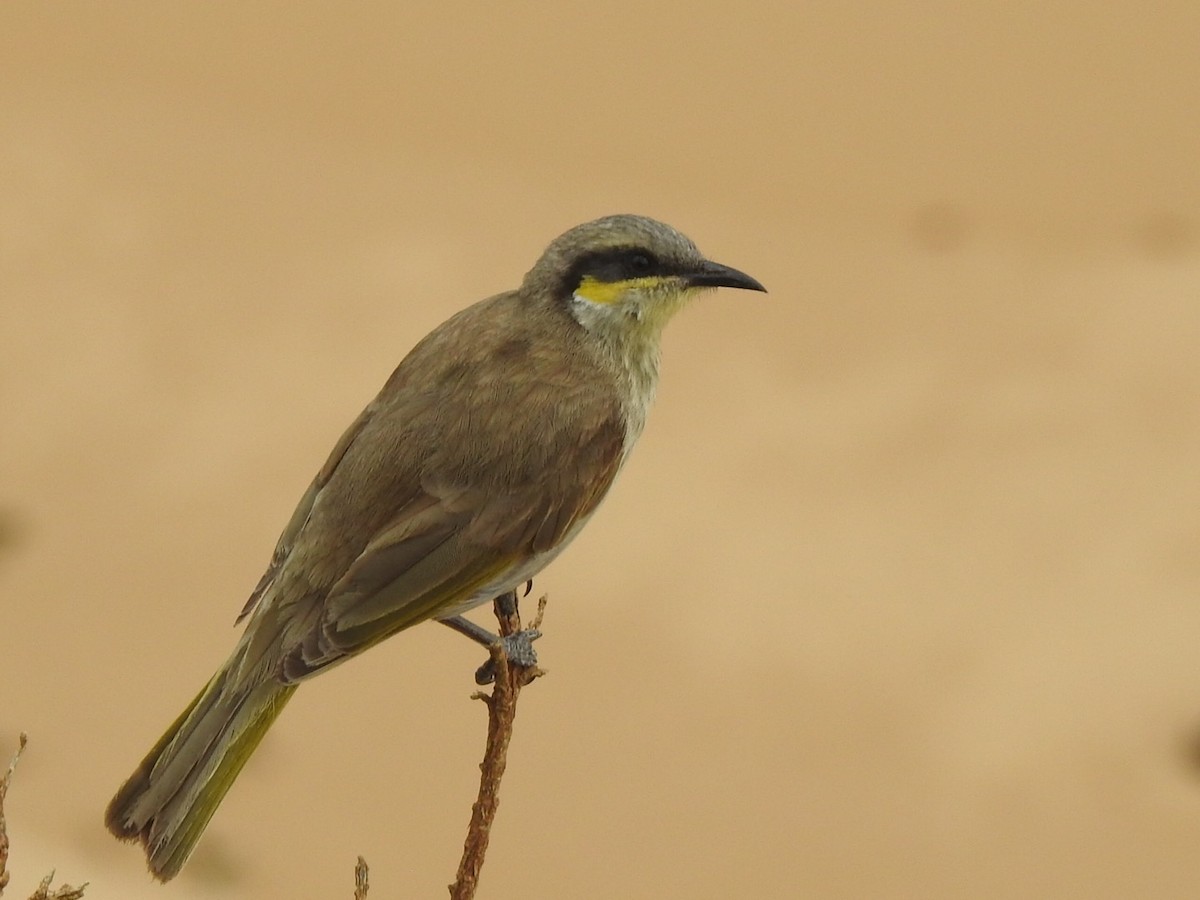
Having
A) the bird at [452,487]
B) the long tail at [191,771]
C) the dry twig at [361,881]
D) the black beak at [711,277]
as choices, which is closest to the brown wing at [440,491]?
the bird at [452,487]

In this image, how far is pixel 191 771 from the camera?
436cm

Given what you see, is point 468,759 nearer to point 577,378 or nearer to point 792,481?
point 792,481

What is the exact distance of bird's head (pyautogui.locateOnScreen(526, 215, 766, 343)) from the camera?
5.38m

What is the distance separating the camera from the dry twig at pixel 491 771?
12.8ft

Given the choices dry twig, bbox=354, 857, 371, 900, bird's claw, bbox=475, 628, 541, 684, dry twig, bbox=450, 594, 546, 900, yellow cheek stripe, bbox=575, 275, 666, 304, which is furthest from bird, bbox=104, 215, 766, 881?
dry twig, bbox=354, 857, 371, 900

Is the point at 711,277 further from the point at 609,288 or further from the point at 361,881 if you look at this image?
the point at 361,881

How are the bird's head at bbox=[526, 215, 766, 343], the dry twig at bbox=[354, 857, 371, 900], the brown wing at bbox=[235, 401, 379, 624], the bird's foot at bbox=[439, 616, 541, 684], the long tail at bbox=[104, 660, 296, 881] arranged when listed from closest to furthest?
the dry twig at bbox=[354, 857, 371, 900] → the long tail at bbox=[104, 660, 296, 881] → the bird's foot at bbox=[439, 616, 541, 684] → the brown wing at bbox=[235, 401, 379, 624] → the bird's head at bbox=[526, 215, 766, 343]

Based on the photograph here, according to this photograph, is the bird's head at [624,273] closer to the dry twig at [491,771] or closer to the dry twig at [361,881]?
the dry twig at [491,771]

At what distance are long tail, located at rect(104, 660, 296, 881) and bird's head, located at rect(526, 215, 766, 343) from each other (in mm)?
1746

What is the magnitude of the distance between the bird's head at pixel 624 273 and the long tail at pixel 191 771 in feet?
5.73

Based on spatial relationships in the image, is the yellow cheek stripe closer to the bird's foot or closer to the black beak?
the black beak

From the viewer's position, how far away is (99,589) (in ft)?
51.8

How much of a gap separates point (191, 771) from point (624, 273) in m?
2.25

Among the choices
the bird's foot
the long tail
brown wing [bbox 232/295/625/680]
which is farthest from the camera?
brown wing [bbox 232/295/625/680]
